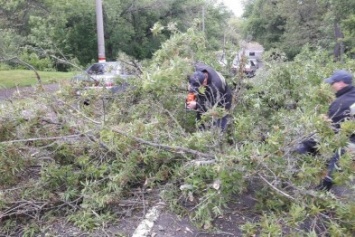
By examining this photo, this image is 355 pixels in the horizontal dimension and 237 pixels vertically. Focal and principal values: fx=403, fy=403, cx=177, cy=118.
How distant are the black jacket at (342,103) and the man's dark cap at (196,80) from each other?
4.92 ft

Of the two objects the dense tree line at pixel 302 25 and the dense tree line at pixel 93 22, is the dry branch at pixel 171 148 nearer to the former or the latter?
the dense tree line at pixel 302 25

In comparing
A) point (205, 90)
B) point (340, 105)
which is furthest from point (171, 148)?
point (340, 105)

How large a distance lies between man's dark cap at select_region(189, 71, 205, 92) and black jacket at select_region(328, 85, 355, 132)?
1500 mm

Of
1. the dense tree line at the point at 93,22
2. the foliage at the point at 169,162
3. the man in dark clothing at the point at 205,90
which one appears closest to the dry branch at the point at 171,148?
the foliage at the point at 169,162

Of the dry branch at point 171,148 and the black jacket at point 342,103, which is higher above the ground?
the black jacket at point 342,103

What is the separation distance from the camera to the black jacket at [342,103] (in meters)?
3.96

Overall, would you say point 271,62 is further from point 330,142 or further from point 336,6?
point 336,6

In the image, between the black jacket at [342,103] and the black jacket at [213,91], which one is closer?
the black jacket at [342,103]

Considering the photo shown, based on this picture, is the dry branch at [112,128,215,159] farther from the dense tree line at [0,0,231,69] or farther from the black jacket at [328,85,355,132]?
the dense tree line at [0,0,231,69]

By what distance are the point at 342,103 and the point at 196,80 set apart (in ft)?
5.31

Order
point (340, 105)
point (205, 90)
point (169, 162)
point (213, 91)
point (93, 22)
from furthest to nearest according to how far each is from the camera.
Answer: point (93, 22) < point (213, 91) < point (205, 90) < point (169, 162) < point (340, 105)

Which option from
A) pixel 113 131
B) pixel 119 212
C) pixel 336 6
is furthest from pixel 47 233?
pixel 336 6

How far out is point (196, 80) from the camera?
4734 millimetres

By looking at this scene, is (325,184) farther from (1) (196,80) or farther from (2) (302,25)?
(2) (302,25)
